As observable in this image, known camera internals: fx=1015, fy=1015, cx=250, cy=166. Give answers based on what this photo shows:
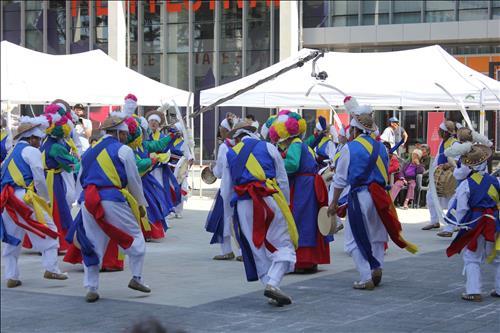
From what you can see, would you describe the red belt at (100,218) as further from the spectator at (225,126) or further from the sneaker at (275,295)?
the spectator at (225,126)

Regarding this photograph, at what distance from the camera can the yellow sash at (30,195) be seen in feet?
31.1

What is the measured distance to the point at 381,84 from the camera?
1775cm

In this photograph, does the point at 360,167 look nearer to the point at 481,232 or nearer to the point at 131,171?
the point at 481,232

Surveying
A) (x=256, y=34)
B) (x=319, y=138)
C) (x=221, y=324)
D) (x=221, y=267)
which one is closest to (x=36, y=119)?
(x=221, y=267)

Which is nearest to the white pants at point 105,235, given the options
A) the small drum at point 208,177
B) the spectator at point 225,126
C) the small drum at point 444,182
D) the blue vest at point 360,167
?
the blue vest at point 360,167

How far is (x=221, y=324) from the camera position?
774 cm

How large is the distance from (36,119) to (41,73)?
834 cm

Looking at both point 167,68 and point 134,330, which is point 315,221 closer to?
point 134,330

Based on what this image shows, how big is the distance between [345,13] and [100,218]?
23776 mm

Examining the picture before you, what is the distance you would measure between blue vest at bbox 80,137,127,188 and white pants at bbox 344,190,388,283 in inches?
88.2

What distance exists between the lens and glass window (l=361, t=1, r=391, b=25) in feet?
101

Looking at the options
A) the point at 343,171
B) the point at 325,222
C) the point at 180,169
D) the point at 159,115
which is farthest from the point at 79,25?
the point at 343,171

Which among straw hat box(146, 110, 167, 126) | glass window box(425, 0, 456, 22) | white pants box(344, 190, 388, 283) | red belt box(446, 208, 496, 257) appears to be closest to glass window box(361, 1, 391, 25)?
glass window box(425, 0, 456, 22)

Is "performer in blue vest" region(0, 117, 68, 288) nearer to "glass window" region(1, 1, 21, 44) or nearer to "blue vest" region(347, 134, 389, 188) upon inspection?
"blue vest" region(347, 134, 389, 188)
